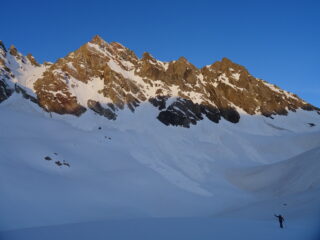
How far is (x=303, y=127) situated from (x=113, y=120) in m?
66.0

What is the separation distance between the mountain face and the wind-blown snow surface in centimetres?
436

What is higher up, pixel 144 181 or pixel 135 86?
pixel 135 86

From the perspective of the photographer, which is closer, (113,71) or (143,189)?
(143,189)

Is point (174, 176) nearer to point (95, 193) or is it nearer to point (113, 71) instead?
point (95, 193)

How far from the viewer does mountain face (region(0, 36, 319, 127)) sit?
266ft

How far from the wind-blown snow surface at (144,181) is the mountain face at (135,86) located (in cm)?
436

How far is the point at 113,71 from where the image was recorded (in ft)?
310

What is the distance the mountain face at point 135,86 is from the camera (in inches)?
3187

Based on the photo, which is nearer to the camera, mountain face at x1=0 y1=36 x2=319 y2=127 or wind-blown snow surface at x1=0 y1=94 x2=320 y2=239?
wind-blown snow surface at x1=0 y1=94 x2=320 y2=239

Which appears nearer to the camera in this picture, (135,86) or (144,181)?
(144,181)

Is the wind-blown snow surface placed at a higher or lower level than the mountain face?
lower

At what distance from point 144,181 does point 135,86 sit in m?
54.1

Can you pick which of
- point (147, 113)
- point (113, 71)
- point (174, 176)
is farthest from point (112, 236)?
point (113, 71)

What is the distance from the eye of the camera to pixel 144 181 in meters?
46.6
